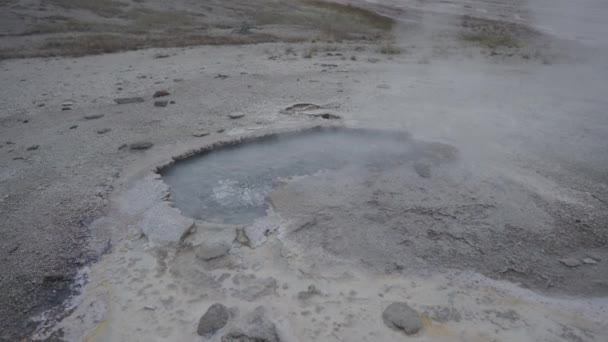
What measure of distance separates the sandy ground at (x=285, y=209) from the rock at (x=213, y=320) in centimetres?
7

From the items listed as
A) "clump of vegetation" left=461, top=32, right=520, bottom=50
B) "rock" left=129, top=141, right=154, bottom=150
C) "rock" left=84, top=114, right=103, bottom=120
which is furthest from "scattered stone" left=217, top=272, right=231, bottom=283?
"clump of vegetation" left=461, top=32, right=520, bottom=50

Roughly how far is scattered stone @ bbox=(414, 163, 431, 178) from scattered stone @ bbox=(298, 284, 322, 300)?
A: 1.92 metres

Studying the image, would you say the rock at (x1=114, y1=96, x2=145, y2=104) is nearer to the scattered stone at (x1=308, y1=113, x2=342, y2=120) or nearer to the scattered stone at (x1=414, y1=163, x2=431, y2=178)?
the scattered stone at (x1=308, y1=113, x2=342, y2=120)

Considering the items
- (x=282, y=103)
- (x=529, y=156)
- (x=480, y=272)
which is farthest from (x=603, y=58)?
(x=480, y=272)

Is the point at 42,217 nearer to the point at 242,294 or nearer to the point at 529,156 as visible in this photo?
the point at 242,294

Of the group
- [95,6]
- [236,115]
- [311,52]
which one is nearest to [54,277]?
[236,115]

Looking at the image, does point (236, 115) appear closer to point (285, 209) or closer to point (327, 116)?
point (327, 116)

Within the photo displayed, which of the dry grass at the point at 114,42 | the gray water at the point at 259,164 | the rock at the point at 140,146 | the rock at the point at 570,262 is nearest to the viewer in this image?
the rock at the point at 570,262

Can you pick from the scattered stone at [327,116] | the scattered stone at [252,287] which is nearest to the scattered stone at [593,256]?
the scattered stone at [252,287]

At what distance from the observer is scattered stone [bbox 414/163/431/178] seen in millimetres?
4135

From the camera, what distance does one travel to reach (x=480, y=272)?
298 centimetres

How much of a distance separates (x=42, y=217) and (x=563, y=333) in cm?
411

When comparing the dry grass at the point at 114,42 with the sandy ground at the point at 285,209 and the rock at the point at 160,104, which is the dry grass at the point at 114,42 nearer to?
the sandy ground at the point at 285,209

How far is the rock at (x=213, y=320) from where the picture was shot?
8.14 ft
